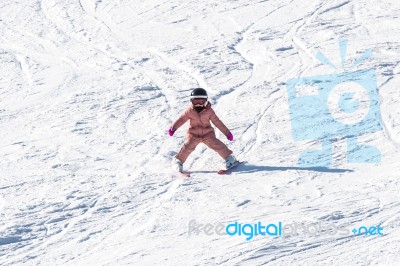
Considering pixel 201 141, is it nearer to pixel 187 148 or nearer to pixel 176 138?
pixel 187 148

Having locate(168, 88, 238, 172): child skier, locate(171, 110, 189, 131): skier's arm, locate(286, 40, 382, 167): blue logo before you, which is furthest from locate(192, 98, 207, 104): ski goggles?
Result: locate(286, 40, 382, 167): blue logo

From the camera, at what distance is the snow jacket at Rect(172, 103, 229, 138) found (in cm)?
724

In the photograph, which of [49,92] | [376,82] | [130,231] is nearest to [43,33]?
[49,92]

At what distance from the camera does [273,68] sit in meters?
11.1

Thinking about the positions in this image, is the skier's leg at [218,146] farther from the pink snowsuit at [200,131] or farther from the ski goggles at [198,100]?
the ski goggles at [198,100]

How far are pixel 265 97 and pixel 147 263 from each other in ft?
15.6

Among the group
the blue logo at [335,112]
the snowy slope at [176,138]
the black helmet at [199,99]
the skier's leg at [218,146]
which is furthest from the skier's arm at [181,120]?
the blue logo at [335,112]

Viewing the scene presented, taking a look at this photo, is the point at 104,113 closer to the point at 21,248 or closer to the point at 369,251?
the point at 21,248

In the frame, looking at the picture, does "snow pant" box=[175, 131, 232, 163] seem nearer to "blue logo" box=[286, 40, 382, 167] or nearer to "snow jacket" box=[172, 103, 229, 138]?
"snow jacket" box=[172, 103, 229, 138]

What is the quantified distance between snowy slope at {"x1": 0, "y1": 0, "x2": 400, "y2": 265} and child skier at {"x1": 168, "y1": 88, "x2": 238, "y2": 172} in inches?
7.0

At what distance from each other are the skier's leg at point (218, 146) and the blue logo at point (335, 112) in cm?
77

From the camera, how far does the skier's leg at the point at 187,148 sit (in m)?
7.34

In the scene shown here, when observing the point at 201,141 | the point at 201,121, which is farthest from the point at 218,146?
the point at 201,121

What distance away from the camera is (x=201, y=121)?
7.27 meters
